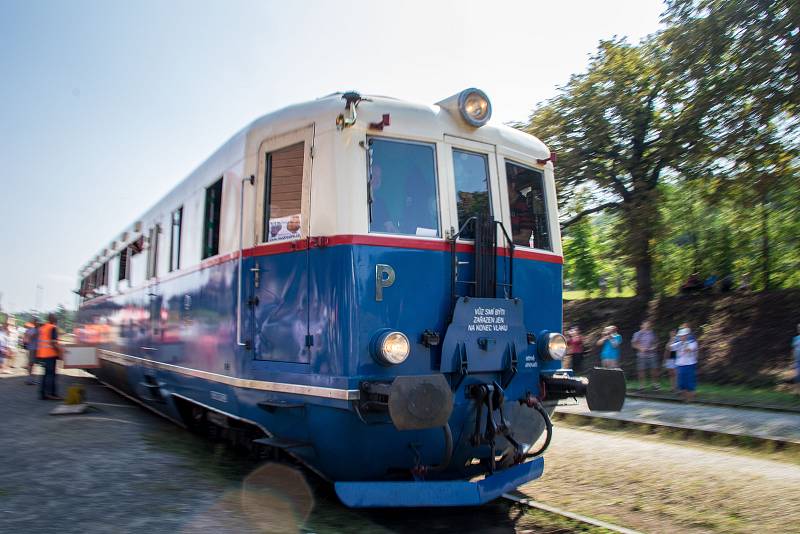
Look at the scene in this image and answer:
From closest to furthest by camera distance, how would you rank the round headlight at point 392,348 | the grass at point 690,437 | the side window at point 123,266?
the round headlight at point 392,348, the grass at point 690,437, the side window at point 123,266

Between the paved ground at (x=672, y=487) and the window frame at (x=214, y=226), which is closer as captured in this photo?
the paved ground at (x=672, y=487)

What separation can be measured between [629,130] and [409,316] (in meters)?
18.3

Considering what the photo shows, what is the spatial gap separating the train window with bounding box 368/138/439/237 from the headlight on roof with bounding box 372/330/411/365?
0.81 metres

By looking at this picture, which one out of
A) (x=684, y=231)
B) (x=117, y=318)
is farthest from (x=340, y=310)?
(x=684, y=231)

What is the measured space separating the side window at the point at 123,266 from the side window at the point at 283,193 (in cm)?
644

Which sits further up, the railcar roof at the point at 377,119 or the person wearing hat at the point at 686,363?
the railcar roof at the point at 377,119

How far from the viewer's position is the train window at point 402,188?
5160 millimetres

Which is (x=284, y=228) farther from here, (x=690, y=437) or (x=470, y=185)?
(x=690, y=437)

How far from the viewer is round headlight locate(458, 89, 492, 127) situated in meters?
5.58

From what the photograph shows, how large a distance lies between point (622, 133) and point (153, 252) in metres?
16.4

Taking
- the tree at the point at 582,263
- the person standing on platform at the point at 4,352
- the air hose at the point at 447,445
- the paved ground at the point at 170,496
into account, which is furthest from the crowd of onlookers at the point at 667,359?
the tree at the point at 582,263

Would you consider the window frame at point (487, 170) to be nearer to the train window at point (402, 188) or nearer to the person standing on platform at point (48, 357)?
the train window at point (402, 188)

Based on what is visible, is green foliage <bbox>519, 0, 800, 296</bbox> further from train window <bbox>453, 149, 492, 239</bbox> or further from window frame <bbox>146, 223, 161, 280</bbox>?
window frame <bbox>146, 223, 161, 280</bbox>

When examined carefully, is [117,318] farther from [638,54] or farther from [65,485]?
[638,54]
